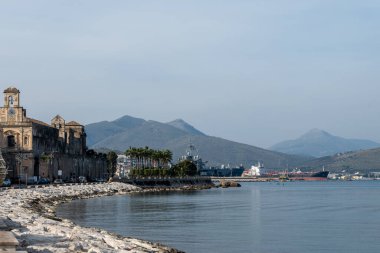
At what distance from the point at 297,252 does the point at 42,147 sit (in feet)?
306

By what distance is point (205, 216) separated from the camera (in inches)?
2569

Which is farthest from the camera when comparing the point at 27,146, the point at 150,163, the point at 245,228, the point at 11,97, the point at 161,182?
the point at 150,163

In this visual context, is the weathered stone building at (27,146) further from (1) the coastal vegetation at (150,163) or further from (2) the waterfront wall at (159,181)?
(1) the coastal vegetation at (150,163)

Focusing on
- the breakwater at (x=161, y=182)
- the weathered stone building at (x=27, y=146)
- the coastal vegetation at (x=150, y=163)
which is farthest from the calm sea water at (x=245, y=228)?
the coastal vegetation at (x=150, y=163)

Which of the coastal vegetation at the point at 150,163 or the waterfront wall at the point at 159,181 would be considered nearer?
the waterfront wall at the point at 159,181

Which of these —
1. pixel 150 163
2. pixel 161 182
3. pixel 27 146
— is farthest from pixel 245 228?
pixel 150 163

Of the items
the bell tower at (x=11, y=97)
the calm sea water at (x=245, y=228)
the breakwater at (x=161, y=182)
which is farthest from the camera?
the breakwater at (x=161, y=182)

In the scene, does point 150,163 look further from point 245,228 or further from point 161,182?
point 245,228

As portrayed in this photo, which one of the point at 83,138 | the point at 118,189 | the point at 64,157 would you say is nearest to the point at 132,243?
the point at 118,189

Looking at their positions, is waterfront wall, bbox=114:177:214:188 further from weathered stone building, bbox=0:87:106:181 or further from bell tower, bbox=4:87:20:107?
bell tower, bbox=4:87:20:107

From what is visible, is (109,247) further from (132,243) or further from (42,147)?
(42,147)

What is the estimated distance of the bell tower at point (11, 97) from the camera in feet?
393

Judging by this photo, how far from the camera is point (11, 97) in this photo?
393 ft

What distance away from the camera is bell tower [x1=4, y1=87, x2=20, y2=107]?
120 meters
